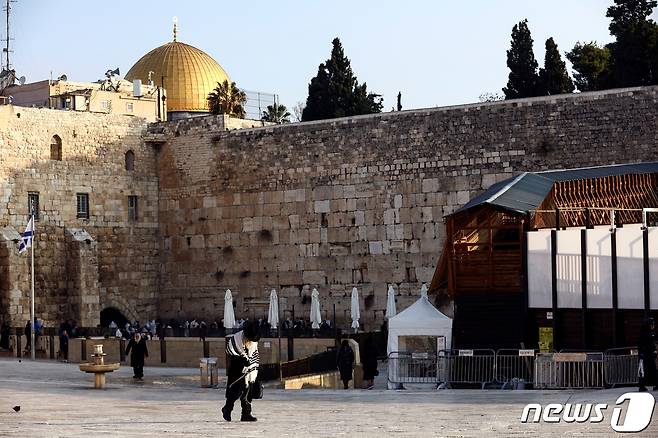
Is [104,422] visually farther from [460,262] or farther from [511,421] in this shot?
[460,262]

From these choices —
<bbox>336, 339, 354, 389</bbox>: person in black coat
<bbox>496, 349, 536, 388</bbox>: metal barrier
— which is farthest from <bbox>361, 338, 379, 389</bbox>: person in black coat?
<bbox>496, 349, 536, 388</bbox>: metal barrier

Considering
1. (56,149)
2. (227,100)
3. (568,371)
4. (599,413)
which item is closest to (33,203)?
(56,149)

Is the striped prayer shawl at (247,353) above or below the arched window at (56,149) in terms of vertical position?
below

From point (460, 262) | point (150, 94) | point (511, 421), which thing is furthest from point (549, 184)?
point (150, 94)

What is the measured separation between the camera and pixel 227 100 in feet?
153

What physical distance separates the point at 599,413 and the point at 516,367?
19.8 feet

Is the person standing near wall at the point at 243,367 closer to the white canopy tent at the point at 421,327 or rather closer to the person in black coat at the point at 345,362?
the person in black coat at the point at 345,362

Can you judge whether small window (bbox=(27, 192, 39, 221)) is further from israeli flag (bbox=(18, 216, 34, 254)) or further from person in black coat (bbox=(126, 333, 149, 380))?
person in black coat (bbox=(126, 333, 149, 380))

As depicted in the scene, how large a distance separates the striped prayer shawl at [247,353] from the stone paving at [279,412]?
1.62ft

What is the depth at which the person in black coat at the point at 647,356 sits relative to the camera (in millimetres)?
17891

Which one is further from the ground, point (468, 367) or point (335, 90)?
point (335, 90)

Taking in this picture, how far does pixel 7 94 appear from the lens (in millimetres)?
46750

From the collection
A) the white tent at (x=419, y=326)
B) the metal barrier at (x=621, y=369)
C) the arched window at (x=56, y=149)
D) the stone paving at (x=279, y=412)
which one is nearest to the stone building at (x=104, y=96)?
the arched window at (x=56, y=149)

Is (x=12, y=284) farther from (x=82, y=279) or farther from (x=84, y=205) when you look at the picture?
(x=84, y=205)
